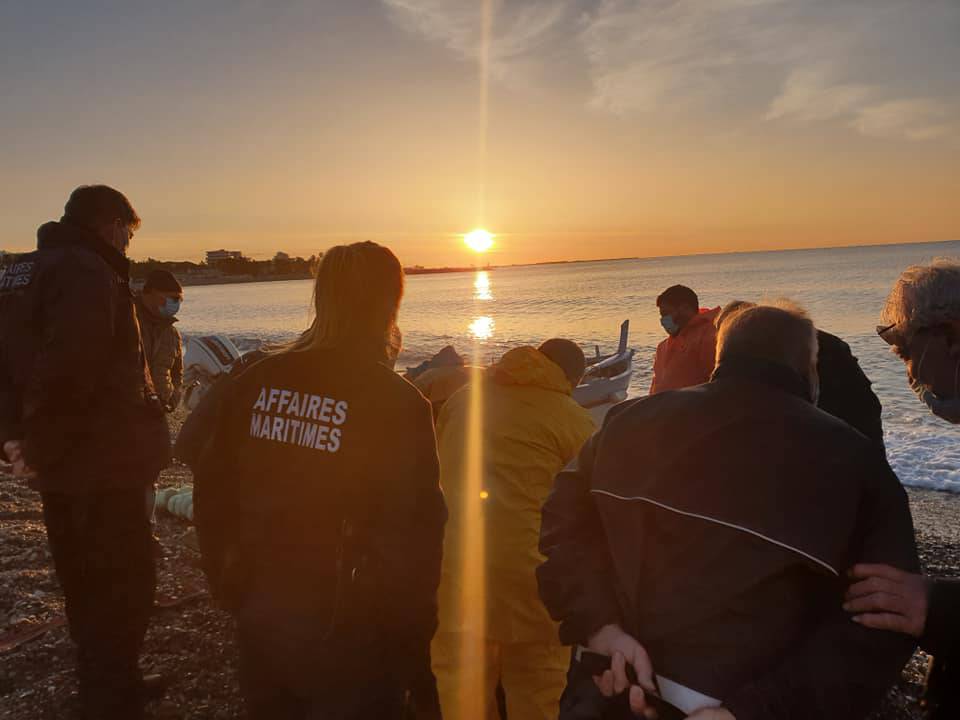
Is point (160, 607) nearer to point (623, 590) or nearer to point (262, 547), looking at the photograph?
point (262, 547)

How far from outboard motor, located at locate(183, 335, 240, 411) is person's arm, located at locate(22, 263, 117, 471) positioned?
529 centimetres

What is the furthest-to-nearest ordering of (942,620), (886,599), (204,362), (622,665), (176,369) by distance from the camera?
(204,362) < (176,369) < (622,665) < (942,620) < (886,599)

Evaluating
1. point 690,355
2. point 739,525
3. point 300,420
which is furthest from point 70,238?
point 690,355

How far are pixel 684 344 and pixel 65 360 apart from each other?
4739mm

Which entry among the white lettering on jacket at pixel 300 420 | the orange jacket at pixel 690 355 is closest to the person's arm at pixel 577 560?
the white lettering on jacket at pixel 300 420

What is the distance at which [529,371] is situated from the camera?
2965 mm

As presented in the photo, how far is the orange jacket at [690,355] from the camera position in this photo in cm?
557

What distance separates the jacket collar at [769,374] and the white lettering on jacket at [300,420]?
1078 millimetres

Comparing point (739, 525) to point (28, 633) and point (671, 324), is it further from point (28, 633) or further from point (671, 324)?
point (671, 324)

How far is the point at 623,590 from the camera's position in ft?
5.51

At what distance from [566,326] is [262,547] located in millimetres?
44485

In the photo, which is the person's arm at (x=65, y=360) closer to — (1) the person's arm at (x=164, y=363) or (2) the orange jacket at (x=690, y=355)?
(1) the person's arm at (x=164, y=363)

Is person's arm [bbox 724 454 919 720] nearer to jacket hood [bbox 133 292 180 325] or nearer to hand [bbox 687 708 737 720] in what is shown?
hand [bbox 687 708 737 720]

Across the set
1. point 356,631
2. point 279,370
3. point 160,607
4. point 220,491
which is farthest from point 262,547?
point 160,607
